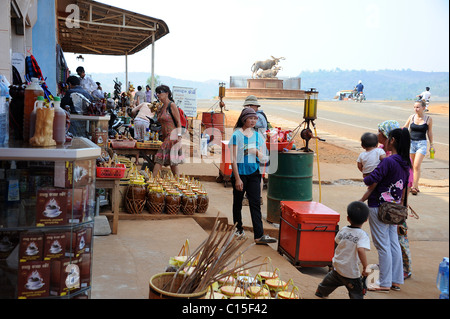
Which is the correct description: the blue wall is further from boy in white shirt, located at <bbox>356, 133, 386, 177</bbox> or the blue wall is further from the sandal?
the sandal

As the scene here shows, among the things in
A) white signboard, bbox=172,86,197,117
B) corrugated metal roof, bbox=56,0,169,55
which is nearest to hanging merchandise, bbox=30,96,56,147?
white signboard, bbox=172,86,197,117

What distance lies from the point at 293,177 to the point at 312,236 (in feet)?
4.81

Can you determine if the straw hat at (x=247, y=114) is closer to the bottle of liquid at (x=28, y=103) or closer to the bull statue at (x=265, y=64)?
the bottle of liquid at (x=28, y=103)

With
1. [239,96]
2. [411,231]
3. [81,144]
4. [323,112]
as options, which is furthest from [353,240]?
[239,96]

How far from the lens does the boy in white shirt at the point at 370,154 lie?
17.2ft

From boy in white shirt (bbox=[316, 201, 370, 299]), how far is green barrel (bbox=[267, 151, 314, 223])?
2.39 meters

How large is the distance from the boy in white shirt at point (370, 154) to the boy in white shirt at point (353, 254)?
1.28 metres

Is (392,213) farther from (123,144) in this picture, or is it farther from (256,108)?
(123,144)

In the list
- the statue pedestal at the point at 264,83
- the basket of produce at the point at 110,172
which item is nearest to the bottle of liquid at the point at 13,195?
the basket of produce at the point at 110,172

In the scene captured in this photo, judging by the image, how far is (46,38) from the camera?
9.23m

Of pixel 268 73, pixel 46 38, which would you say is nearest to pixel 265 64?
pixel 268 73

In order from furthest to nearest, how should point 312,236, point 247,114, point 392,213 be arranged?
1. point 247,114
2. point 312,236
3. point 392,213

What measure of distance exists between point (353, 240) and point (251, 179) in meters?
1.91

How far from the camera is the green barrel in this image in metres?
6.50
